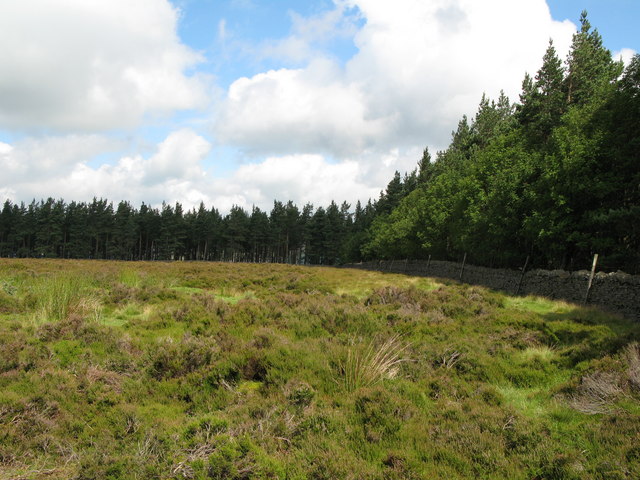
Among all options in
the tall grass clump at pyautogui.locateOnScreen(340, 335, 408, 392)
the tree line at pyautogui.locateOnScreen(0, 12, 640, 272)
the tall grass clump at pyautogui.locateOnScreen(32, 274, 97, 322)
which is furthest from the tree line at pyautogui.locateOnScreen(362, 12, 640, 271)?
the tall grass clump at pyautogui.locateOnScreen(32, 274, 97, 322)

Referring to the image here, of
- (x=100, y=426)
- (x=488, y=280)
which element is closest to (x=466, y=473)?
(x=100, y=426)

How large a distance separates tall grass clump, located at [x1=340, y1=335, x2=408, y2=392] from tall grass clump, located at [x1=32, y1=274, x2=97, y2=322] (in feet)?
25.4

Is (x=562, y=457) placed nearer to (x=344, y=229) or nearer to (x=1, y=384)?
(x=1, y=384)

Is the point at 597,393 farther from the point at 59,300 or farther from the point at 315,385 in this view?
the point at 59,300

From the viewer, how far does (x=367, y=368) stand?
19.8 ft

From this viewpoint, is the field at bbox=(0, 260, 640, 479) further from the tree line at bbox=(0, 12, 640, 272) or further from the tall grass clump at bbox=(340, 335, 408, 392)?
the tree line at bbox=(0, 12, 640, 272)

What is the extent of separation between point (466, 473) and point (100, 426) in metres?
4.58

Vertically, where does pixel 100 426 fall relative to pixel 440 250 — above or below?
below

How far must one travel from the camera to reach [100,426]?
16.0ft

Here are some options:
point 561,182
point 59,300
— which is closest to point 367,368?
point 59,300

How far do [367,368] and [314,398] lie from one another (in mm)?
1183

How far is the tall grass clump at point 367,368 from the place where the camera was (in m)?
5.87

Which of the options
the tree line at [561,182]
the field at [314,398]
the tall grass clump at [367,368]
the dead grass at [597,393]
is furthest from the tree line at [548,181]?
the tall grass clump at [367,368]

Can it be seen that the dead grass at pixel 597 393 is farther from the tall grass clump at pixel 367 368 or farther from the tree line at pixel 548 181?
the tree line at pixel 548 181
